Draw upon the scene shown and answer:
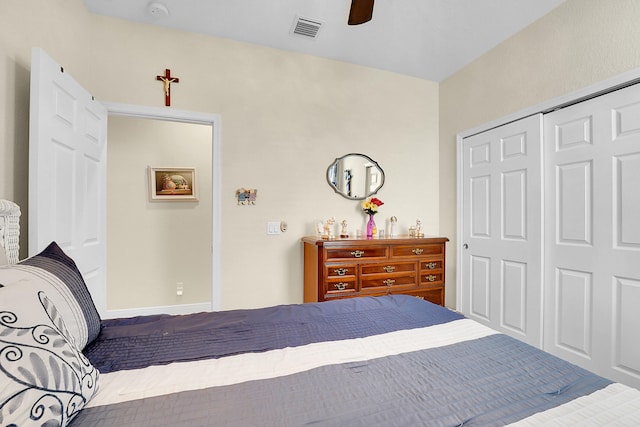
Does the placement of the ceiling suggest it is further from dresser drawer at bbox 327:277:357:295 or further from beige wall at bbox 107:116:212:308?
dresser drawer at bbox 327:277:357:295

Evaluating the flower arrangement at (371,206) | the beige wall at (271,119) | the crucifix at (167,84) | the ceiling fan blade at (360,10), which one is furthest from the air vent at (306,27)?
the flower arrangement at (371,206)

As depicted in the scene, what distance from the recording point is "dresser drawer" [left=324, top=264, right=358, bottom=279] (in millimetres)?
2496

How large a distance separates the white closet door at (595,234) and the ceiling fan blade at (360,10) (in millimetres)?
1756

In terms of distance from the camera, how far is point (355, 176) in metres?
3.13

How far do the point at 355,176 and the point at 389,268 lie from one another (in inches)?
40.6

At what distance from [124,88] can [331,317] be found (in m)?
2.50

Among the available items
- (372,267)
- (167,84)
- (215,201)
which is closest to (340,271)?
(372,267)

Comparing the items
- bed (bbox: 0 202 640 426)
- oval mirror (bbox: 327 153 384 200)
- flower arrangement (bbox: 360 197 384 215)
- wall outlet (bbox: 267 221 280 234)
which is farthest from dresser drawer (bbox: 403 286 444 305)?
bed (bbox: 0 202 640 426)

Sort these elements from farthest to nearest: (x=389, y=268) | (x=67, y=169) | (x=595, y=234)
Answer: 1. (x=389, y=268)
2. (x=595, y=234)
3. (x=67, y=169)

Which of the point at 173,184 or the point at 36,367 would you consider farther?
the point at 173,184

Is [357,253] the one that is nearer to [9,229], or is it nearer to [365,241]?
[365,241]

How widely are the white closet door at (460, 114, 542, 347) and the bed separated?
162 cm

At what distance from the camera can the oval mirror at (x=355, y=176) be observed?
307 cm

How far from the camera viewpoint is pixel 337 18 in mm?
2416
